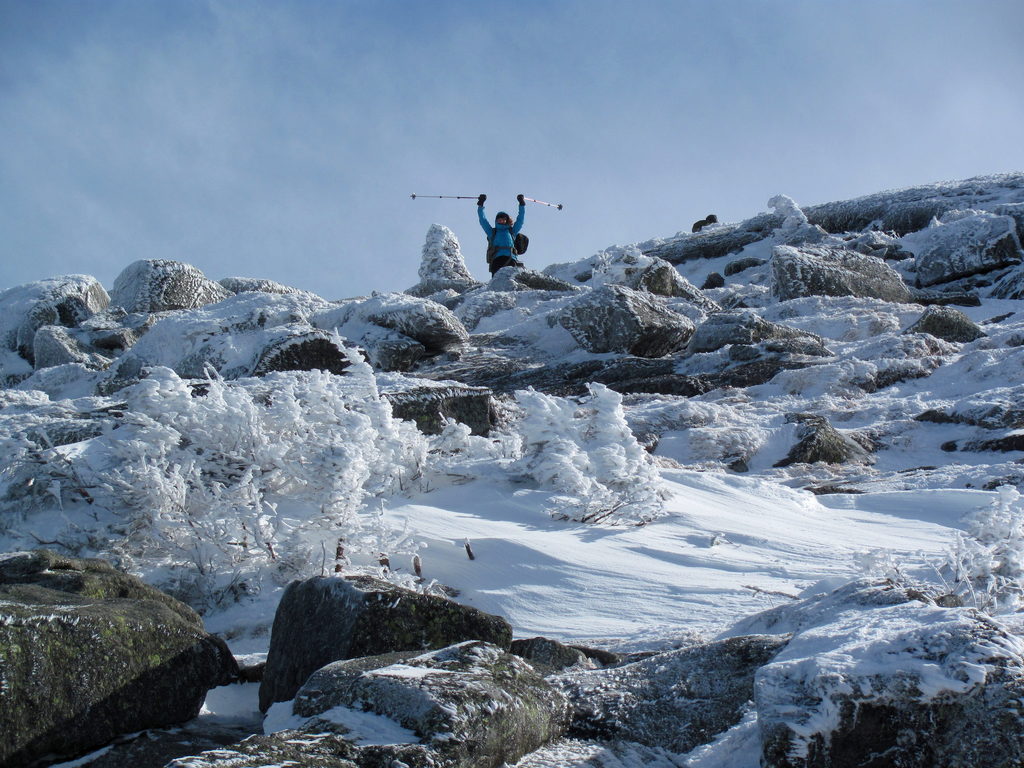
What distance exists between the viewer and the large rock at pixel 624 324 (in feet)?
44.2

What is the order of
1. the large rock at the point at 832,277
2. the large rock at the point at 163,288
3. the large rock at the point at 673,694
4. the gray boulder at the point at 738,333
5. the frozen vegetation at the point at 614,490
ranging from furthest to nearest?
the large rock at the point at 163,288 < the large rock at the point at 832,277 < the gray boulder at the point at 738,333 < the large rock at the point at 673,694 < the frozen vegetation at the point at 614,490

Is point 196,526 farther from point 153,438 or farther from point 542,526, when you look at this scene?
point 542,526

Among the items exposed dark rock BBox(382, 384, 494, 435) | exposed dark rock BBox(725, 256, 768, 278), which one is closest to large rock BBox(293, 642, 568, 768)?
exposed dark rock BBox(382, 384, 494, 435)

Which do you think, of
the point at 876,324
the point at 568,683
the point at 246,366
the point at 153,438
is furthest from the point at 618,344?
the point at 568,683

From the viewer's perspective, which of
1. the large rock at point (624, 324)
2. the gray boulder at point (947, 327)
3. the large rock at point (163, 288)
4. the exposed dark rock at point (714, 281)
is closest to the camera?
the gray boulder at point (947, 327)

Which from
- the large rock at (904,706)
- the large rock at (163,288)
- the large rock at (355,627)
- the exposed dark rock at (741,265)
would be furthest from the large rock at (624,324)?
the large rock at (904,706)

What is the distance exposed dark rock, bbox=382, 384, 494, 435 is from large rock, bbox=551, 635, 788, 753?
434 cm

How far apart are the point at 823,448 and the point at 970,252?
12884 mm

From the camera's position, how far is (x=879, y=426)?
9.59 metres

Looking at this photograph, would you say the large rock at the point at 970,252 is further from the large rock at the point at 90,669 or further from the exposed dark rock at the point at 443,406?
the large rock at the point at 90,669

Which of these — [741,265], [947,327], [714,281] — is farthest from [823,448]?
[741,265]

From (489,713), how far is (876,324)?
13.2 meters

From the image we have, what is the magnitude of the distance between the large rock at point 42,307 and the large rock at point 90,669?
48.3ft

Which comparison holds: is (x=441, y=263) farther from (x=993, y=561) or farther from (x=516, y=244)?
(x=993, y=561)
